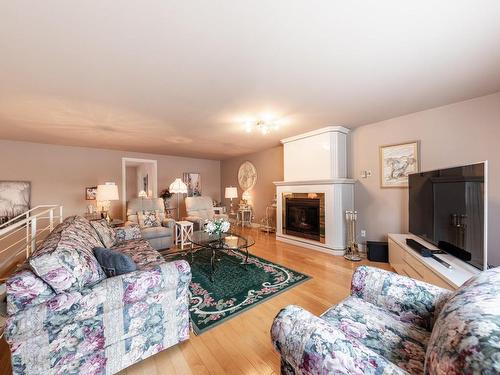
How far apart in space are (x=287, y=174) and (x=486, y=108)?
293 centimetres

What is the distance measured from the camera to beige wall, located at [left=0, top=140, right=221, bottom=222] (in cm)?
426

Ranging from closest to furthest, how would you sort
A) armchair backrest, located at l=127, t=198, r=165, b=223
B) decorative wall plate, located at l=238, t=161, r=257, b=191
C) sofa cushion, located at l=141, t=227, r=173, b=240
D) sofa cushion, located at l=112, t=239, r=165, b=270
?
sofa cushion, located at l=112, t=239, r=165, b=270 < sofa cushion, located at l=141, t=227, r=173, b=240 < armchair backrest, located at l=127, t=198, r=165, b=223 < decorative wall plate, located at l=238, t=161, r=257, b=191

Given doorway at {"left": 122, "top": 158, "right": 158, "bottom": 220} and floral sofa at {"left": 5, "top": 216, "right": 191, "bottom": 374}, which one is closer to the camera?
floral sofa at {"left": 5, "top": 216, "right": 191, "bottom": 374}

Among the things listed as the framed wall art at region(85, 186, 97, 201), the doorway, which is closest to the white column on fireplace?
the doorway

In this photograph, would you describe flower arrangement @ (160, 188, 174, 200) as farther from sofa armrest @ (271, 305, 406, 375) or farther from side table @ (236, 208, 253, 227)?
sofa armrest @ (271, 305, 406, 375)

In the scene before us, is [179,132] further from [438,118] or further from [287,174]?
[438,118]

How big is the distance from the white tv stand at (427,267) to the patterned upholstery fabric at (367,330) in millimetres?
679

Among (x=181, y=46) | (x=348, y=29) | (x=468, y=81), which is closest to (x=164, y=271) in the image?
(x=181, y=46)

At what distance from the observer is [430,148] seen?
9.75ft

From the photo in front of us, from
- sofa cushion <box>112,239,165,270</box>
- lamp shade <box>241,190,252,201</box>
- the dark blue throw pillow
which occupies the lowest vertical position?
sofa cushion <box>112,239,165,270</box>

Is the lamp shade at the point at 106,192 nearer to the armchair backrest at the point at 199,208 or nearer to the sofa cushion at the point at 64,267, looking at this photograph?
the armchair backrest at the point at 199,208

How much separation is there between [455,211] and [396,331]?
1568 millimetres

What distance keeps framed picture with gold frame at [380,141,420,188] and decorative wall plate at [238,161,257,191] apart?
3.24m

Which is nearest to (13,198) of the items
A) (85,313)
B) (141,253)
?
(141,253)
